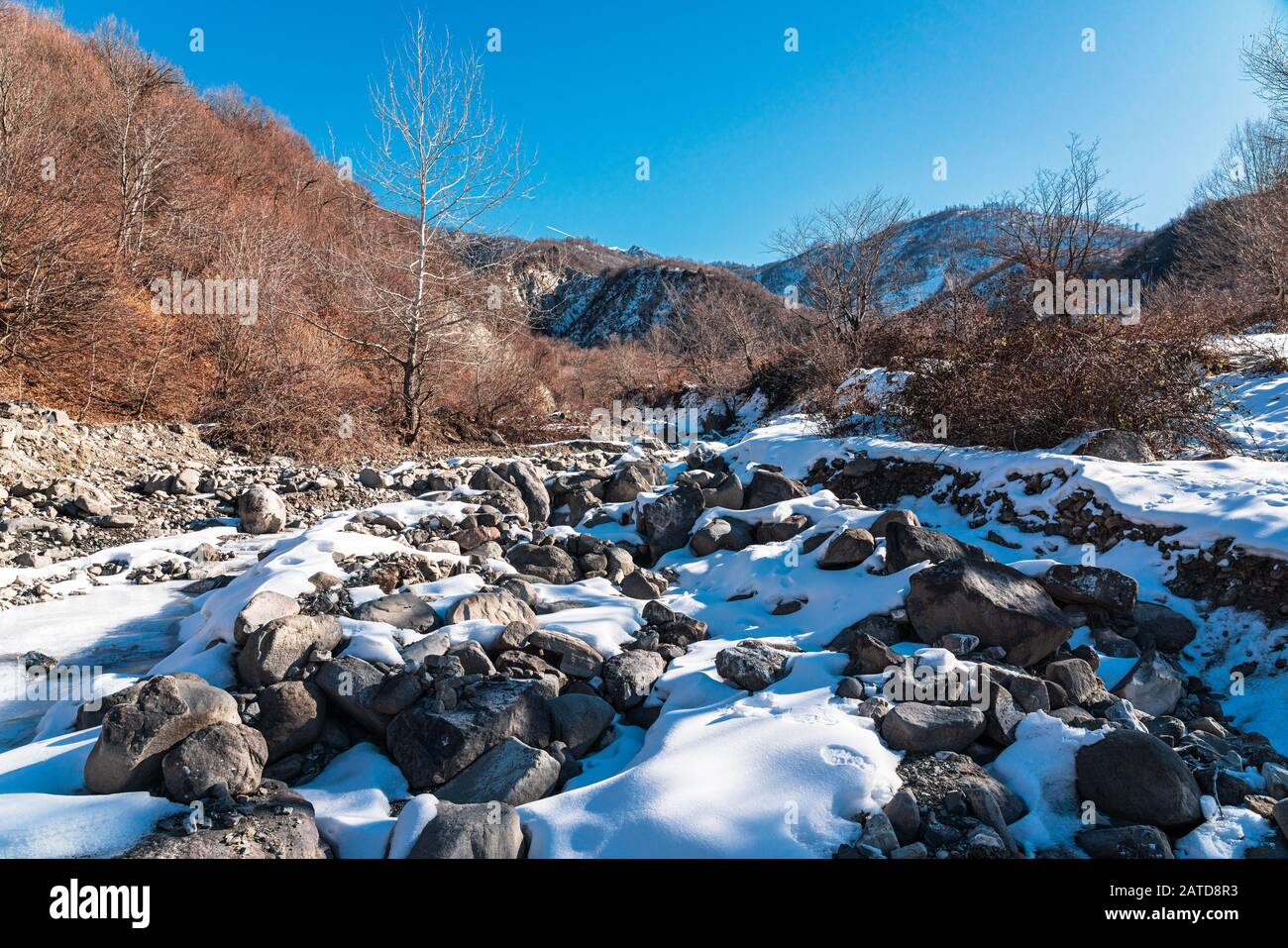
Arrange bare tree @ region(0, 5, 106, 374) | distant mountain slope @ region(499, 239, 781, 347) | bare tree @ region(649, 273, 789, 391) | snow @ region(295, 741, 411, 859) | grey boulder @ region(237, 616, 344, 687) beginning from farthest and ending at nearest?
1. distant mountain slope @ region(499, 239, 781, 347)
2. bare tree @ region(649, 273, 789, 391)
3. bare tree @ region(0, 5, 106, 374)
4. grey boulder @ region(237, 616, 344, 687)
5. snow @ region(295, 741, 411, 859)

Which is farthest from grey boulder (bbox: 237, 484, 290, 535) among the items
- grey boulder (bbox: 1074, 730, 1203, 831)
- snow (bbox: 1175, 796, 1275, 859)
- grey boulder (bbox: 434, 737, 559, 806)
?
snow (bbox: 1175, 796, 1275, 859)

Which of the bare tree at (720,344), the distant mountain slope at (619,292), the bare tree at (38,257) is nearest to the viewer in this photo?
the bare tree at (38,257)

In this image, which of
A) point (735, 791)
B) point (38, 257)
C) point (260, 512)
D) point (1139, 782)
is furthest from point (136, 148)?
point (1139, 782)

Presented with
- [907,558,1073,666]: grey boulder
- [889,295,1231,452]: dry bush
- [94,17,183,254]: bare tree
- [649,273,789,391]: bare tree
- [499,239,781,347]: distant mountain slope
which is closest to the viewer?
[907,558,1073,666]: grey boulder

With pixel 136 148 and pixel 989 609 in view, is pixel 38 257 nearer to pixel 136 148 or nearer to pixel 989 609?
pixel 136 148

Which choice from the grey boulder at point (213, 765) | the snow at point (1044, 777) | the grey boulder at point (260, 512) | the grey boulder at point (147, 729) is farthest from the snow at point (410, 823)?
the grey boulder at point (260, 512)

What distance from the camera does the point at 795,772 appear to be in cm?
262

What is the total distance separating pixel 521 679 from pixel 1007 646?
287cm

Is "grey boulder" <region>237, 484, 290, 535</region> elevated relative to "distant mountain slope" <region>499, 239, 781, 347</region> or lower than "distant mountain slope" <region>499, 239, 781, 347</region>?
lower

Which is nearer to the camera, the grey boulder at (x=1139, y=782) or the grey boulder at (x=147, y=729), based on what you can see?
the grey boulder at (x=1139, y=782)

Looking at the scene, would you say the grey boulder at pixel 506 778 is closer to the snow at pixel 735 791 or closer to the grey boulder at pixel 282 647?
the snow at pixel 735 791

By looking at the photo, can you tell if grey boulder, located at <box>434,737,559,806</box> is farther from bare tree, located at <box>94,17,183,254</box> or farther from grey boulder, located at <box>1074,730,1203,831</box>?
bare tree, located at <box>94,17,183,254</box>
